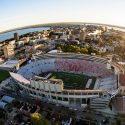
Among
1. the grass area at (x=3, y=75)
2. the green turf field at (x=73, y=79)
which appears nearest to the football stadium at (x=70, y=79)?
the green turf field at (x=73, y=79)

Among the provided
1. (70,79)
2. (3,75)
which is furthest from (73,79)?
(3,75)

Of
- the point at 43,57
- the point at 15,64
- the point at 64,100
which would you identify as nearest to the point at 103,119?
the point at 64,100

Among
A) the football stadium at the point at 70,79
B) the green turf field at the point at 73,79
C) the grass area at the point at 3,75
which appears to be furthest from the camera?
the grass area at the point at 3,75

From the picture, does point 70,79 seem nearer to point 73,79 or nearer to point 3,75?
point 73,79

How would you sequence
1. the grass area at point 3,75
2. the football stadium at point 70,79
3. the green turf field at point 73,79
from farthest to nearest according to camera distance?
1. the grass area at point 3,75
2. the green turf field at point 73,79
3. the football stadium at point 70,79

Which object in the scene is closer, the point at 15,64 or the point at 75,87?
the point at 75,87

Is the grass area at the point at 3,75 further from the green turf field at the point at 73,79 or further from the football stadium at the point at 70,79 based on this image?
the green turf field at the point at 73,79

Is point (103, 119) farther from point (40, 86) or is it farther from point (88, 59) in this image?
point (88, 59)

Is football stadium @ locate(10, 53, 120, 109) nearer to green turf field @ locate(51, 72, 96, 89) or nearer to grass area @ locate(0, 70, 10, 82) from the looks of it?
green turf field @ locate(51, 72, 96, 89)

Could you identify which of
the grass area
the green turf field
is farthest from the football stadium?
the grass area
